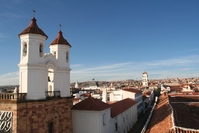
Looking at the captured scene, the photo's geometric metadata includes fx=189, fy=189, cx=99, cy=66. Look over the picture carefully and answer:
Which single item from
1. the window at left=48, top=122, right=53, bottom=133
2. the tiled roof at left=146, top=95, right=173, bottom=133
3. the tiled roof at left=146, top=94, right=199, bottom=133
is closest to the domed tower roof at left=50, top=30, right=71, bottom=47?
the window at left=48, top=122, right=53, bottom=133

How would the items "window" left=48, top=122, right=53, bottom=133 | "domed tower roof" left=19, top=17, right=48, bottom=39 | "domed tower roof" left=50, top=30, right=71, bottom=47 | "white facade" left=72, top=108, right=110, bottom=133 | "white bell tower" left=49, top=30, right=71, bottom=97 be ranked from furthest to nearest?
"white facade" left=72, top=108, right=110, bottom=133
"domed tower roof" left=50, top=30, right=71, bottom=47
"white bell tower" left=49, top=30, right=71, bottom=97
"window" left=48, top=122, right=53, bottom=133
"domed tower roof" left=19, top=17, right=48, bottom=39

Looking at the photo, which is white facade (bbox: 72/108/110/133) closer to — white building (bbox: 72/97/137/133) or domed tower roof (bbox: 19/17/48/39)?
white building (bbox: 72/97/137/133)

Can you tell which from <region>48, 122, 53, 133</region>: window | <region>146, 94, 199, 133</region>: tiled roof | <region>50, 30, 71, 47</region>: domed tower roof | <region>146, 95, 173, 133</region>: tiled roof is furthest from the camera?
<region>50, 30, 71, 47</region>: domed tower roof

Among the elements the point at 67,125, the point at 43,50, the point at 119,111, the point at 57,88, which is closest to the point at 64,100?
the point at 57,88

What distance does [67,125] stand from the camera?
23734 mm

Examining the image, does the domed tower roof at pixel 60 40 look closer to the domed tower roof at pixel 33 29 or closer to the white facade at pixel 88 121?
the domed tower roof at pixel 33 29

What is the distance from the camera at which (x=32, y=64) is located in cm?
1980

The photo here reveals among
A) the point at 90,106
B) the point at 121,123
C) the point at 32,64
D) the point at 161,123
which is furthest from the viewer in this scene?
the point at 121,123

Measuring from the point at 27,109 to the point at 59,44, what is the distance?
9406mm

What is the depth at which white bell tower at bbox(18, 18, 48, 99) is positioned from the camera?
64.5ft

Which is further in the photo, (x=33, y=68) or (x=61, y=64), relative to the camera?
(x=61, y=64)

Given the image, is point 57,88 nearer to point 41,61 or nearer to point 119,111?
point 41,61

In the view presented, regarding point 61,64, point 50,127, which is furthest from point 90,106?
point 61,64

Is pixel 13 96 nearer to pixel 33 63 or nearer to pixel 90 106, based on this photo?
pixel 33 63
